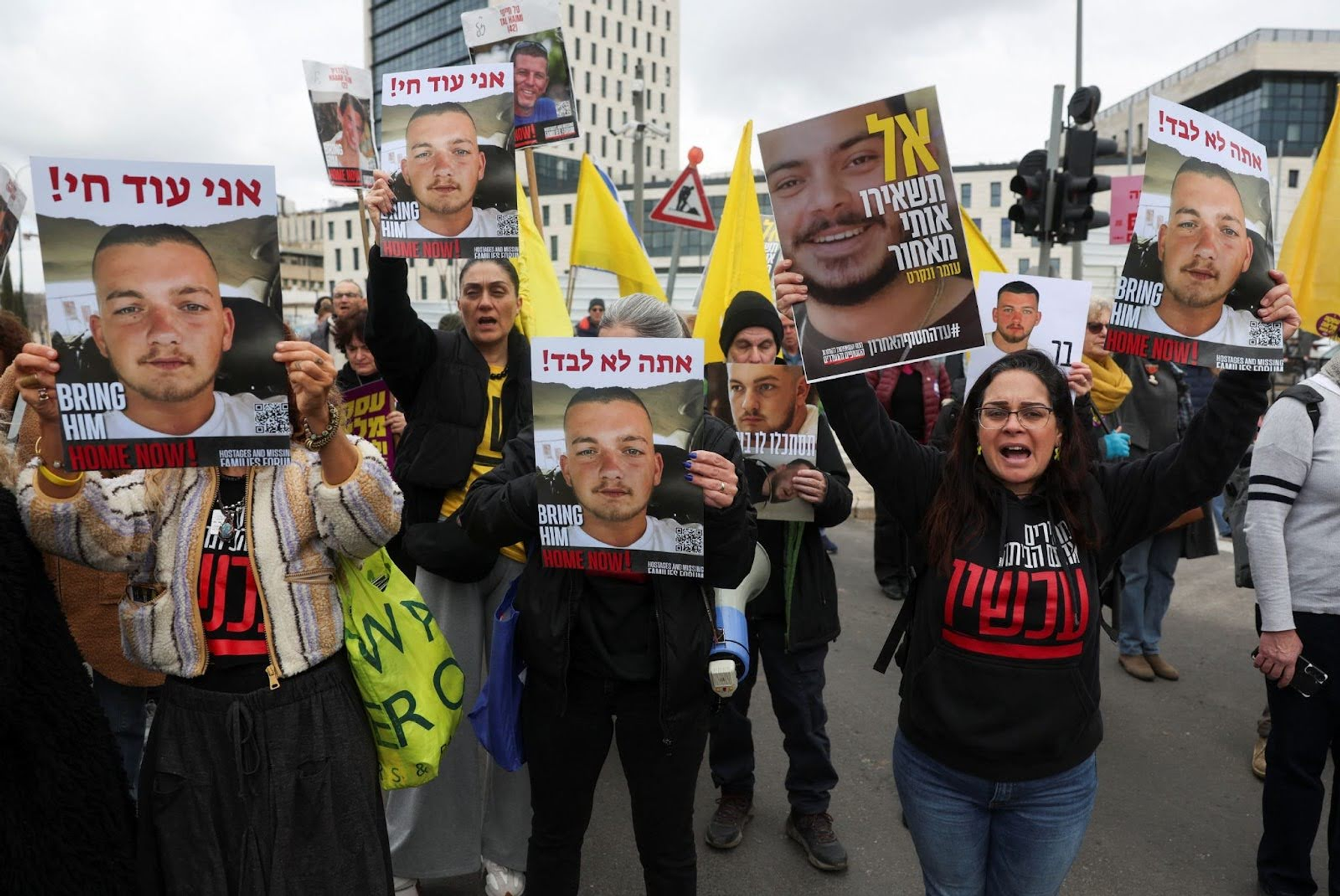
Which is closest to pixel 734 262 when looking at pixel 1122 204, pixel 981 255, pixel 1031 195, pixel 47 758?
pixel 981 255

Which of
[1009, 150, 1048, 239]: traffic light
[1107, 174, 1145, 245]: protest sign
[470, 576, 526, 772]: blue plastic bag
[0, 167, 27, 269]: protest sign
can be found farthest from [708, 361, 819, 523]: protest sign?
[1107, 174, 1145, 245]: protest sign

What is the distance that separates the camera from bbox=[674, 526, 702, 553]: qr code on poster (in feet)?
7.74

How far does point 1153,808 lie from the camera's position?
402 centimetres

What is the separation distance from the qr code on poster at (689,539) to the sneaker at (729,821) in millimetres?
1787

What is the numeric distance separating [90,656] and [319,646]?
1155 mm

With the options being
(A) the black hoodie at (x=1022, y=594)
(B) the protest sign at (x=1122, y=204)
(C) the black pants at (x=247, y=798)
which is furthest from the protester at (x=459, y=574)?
(B) the protest sign at (x=1122, y=204)

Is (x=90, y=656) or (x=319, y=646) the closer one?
(x=319, y=646)

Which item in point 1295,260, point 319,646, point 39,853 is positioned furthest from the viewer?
point 1295,260

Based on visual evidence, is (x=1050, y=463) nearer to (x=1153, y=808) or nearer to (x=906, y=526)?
(x=906, y=526)

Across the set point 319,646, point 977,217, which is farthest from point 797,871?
point 977,217

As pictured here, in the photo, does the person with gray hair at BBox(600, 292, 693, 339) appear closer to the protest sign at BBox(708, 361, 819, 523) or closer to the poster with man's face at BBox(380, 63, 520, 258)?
the poster with man's face at BBox(380, 63, 520, 258)

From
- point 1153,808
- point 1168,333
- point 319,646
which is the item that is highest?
point 1168,333

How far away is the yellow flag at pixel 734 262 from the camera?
439 cm

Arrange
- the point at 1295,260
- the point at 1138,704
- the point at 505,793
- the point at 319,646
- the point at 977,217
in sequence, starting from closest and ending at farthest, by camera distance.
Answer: the point at 319,646 < the point at 505,793 < the point at 1295,260 < the point at 1138,704 < the point at 977,217
